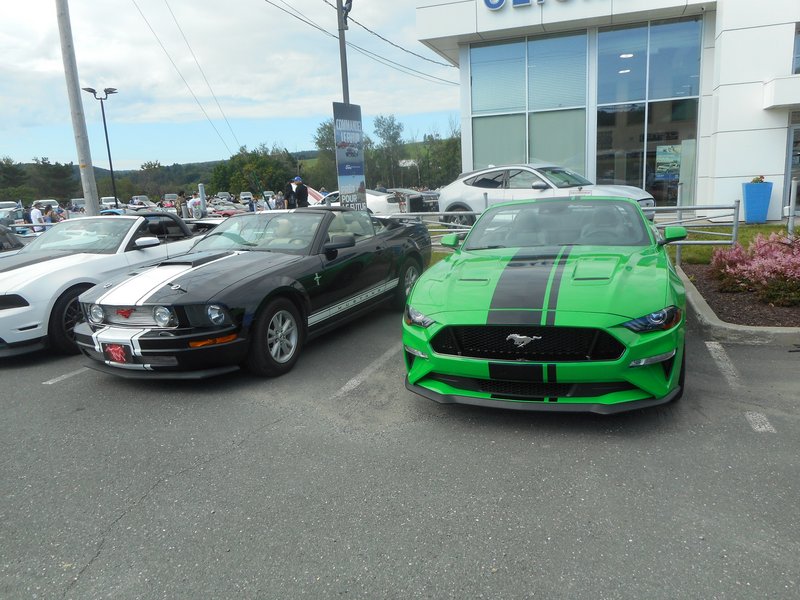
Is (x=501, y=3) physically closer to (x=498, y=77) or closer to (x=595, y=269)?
(x=498, y=77)

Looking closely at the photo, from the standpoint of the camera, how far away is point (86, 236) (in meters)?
7.31

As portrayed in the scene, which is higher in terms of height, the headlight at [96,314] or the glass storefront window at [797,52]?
the glass storefront window at [797,52]

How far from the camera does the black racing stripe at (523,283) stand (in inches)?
149

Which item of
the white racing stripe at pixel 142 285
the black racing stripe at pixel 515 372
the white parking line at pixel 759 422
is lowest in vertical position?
the white parking line at pixel 759 422

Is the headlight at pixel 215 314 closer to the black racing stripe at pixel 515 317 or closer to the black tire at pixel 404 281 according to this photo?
the black racing stripe at pixel 515 317

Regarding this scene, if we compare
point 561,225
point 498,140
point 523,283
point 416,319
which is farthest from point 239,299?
point 498,140

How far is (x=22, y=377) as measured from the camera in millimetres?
5559

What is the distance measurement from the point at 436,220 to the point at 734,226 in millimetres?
5727

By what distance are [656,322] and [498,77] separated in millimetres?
15103

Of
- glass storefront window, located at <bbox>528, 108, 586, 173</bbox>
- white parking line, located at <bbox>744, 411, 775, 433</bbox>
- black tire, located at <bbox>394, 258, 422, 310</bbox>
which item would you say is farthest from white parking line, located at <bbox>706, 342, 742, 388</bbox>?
glass storefront window, located at <bbox>528, 108, 586, 173</bbox>

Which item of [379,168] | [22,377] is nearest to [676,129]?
[22,377]

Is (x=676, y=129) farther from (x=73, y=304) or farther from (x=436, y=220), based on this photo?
(x=73, y=304)

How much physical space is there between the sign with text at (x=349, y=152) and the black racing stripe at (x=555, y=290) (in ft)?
22.4

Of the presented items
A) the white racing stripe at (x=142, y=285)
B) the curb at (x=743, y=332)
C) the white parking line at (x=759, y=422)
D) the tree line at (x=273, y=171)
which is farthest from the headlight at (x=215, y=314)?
the tree line at (x=273, y=171)
